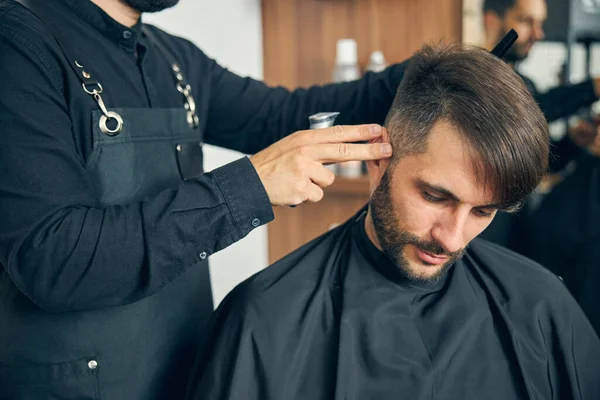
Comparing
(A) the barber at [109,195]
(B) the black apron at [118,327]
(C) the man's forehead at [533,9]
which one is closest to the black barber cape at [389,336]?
(B) the black apron at [118,327]

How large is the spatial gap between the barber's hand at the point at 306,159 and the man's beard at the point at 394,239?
17cm

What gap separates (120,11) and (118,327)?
0.84 m

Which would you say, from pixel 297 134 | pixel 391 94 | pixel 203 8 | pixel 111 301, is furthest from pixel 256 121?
pixel 203 8

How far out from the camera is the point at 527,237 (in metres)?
2.83

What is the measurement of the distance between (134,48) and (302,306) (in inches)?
33.6

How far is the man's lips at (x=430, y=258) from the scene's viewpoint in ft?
5.05

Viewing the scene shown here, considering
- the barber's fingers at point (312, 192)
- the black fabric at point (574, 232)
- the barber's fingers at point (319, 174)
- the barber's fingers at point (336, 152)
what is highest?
the barber's fingers at point (336, 152)

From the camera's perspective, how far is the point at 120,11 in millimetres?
1682

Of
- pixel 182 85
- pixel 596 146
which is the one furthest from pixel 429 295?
pixel 596 146

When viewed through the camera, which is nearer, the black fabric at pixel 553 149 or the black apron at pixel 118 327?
the black apron at pixel 118 327

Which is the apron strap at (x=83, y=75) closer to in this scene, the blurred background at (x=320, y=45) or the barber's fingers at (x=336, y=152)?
the barber's fingers at (x=336, y=152)

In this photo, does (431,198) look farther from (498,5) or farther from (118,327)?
(498,5)

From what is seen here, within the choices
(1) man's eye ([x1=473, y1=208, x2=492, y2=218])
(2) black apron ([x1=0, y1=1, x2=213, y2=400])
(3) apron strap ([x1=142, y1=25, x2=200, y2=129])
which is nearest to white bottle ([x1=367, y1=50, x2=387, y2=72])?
(3) apron strap ([x1=142, y1=25, x2=200, y2=129])

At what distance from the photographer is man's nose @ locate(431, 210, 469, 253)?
1.45 m
